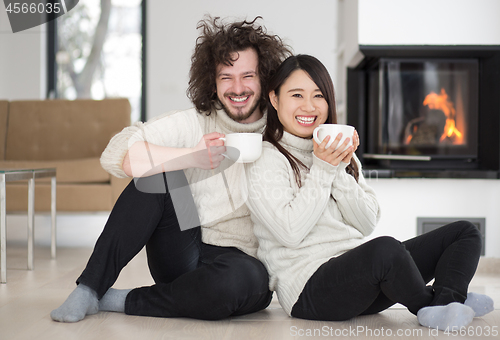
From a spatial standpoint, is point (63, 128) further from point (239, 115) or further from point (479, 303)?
point (479, 303)

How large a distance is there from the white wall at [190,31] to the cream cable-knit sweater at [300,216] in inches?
135

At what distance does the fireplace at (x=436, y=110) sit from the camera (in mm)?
2277

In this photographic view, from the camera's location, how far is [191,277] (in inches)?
49.1

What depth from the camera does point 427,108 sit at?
242 centimetres

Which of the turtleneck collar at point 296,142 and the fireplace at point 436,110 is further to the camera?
the fireplace at point 436,110

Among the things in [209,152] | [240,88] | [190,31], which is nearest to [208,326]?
[209,152]

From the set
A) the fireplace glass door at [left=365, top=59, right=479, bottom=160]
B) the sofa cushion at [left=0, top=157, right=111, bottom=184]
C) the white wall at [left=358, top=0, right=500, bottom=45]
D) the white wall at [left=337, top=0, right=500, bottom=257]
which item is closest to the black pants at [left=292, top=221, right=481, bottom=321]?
the white wall at [left=337, top=0, right=500, bottom=257]

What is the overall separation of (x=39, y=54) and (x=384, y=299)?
443cm

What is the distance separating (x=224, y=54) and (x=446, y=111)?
1.41m

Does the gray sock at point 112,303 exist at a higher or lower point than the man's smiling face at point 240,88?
lower

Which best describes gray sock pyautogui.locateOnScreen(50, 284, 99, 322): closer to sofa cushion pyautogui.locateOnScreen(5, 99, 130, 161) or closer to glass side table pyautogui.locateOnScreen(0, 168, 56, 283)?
glass side table pyautogui.locateOnScreen(0, 168, 56, 283)

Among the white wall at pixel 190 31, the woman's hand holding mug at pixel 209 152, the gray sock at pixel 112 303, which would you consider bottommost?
the gray sock at pixel 112 303

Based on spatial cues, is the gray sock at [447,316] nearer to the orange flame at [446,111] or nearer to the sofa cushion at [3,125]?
the orange flame at [446,111]

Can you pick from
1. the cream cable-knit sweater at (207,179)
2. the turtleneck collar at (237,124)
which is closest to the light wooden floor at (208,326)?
the cream cable-knit sweater at (207,179)
